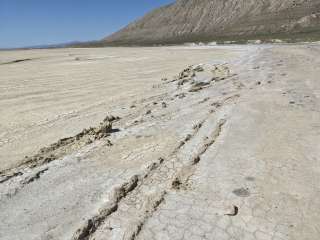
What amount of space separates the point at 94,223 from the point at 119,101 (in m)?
6.48

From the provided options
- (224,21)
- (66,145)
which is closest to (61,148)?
(66,145)

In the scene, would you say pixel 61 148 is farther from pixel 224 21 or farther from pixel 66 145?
pixel 224 21

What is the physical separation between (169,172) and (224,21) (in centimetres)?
13190

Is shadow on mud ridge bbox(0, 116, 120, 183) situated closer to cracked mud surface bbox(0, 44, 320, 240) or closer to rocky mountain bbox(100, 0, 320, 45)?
cracked mud surface bbox(0, 44, 320, 240)

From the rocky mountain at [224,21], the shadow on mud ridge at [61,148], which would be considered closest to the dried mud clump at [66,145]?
the shadow on mud ridge at [61,148]

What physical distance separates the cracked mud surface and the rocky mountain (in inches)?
2621

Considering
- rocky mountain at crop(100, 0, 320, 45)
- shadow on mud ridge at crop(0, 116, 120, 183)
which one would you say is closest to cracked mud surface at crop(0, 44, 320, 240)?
shadow on mud ridge at crop(0, 116, 120, 183)

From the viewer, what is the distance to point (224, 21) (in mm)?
131000

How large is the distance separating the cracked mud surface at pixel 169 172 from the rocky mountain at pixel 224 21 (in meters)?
66.6

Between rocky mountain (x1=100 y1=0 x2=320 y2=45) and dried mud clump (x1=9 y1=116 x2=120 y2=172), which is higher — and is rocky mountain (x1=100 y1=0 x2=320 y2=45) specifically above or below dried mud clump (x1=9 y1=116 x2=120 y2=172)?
below

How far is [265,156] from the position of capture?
533 centimetres

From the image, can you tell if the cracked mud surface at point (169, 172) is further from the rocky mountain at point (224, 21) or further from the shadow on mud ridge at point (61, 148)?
the rocky mountain at point (224, 21)

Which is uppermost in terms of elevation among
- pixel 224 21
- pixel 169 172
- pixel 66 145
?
pixel 169 172

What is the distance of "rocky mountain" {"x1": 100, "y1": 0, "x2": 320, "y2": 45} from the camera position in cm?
9076
